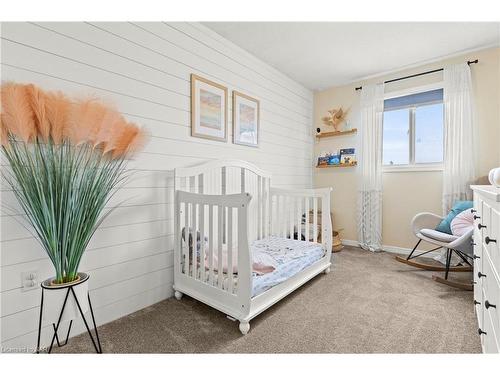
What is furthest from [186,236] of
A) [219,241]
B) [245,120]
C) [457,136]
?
[457,136]

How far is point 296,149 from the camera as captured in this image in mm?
3693

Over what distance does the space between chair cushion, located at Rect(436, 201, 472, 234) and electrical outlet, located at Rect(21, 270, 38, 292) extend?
3.41 metres

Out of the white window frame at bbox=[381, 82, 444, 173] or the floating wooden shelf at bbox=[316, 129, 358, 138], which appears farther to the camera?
the floating wooden shelf at bbox=[316, 129, 358, 138]

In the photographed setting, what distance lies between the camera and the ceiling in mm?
2336

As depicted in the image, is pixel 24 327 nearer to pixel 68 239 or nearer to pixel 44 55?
pixel 68 239

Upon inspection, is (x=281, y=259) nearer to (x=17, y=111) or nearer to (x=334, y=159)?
(x=17, y=111)

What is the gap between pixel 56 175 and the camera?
1245 mm

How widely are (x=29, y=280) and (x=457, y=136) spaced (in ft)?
12.9

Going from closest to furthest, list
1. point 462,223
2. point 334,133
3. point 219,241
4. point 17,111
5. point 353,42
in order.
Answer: point 17,111 < point 219,241 < point 462,223 < point 353,42 < point 334,133

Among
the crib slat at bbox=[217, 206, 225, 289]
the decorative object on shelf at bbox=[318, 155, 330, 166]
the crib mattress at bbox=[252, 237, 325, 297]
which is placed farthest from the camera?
the decorative object on shelf at bbox=[318, 155, 330, 166]

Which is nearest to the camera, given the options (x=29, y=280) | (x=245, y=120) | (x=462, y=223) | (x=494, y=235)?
(x=494, y=235)

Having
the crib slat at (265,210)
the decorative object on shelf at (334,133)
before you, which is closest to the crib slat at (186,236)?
the crib slat at (265,210)

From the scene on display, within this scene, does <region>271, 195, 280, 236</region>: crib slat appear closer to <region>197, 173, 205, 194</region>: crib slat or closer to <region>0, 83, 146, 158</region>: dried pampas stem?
<region>197, 173, 205, 194</region>: crib slat

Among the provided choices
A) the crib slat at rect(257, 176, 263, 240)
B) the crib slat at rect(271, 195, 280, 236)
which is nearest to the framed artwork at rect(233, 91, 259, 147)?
the crib slat at rect(257, 176, 263, 240)
